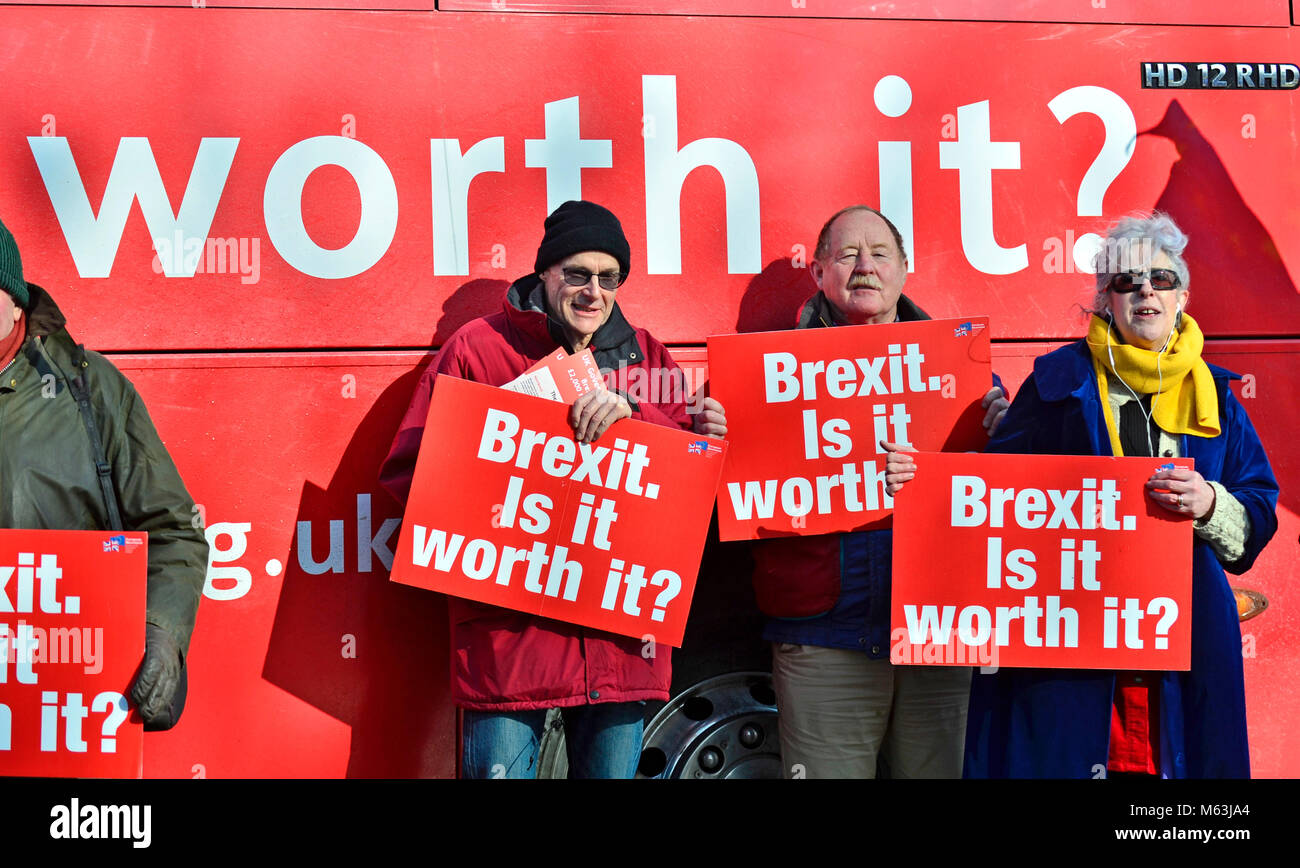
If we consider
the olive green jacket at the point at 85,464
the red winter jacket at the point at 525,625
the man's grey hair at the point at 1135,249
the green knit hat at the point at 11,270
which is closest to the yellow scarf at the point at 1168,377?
the man's grey hair at the point at 1135,249

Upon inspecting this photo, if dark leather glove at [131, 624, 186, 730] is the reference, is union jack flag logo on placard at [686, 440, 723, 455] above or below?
above

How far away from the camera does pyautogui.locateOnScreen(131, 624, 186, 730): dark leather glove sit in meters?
Result: 3.17

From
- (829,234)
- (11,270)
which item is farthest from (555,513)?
(11,270)

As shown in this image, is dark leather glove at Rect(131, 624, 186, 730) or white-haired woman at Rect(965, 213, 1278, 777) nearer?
dark leather glove at Rect(131, 624, 186, 730)

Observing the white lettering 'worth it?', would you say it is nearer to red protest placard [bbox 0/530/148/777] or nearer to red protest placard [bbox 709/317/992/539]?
red protest placard [bbox 709/317/992/539]

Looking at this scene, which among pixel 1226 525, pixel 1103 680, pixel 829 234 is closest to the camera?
pixel 1226 525

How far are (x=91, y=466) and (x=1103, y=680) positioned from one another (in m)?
2.83

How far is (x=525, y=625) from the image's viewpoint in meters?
3.40

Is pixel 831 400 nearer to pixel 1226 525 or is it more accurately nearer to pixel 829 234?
pixel 829 234

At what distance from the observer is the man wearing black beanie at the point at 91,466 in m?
3.16

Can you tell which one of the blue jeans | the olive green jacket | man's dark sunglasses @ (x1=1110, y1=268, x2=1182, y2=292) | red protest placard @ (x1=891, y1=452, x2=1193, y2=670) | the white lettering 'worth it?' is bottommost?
the blue jeans

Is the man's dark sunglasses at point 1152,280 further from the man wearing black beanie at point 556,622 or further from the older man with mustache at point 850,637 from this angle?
the man wearing black beanie at point 556,622

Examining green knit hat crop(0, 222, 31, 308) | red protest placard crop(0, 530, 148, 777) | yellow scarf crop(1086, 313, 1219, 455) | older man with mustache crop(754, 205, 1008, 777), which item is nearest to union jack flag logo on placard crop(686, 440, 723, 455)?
older man with mustache crop(754, 205, 1008, 777)

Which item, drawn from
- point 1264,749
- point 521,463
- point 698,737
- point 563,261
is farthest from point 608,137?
point 1264,749
